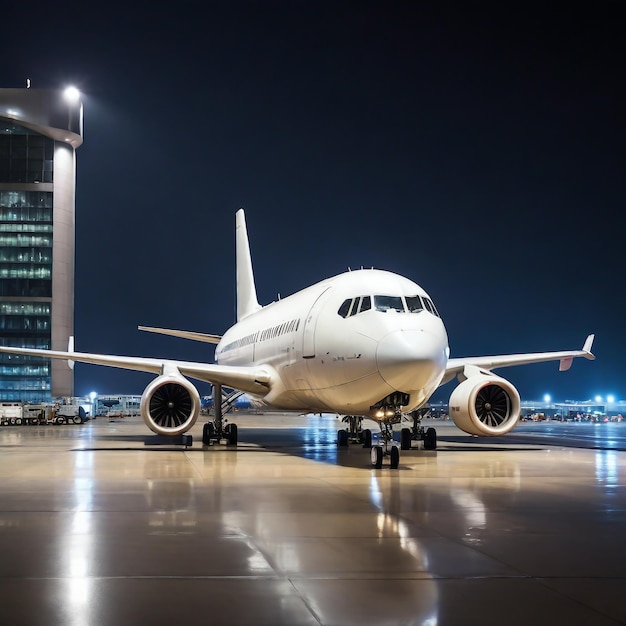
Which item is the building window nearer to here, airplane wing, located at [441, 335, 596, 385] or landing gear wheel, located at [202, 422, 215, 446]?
landing gear wheel, located at [202, 422, 215, 446]

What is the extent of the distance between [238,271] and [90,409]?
92.5 feet

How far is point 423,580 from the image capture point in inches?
235

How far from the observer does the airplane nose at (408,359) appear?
1551 centimetres

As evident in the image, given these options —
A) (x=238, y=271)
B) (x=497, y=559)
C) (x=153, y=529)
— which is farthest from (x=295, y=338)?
(x=238, y=271)

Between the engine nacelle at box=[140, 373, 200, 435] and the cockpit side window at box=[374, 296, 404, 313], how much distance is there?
5.58m

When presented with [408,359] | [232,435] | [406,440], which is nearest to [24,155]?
[232,435]

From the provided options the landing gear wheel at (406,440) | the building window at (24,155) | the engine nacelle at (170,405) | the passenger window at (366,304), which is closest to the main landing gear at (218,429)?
the engine nacelle at (170,405)

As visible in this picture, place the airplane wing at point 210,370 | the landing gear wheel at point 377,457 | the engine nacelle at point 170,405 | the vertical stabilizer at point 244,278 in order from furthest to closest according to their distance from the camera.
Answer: the vertical stabilizer at point 244,278 < the airplane wing at point 210,370 < the engine nacelle at point 170,405 < the landing gear wheel at point 377,457

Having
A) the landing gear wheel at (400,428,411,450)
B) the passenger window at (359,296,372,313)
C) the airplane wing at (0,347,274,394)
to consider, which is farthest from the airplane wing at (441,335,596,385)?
the passenger window at (359,296,372,313)

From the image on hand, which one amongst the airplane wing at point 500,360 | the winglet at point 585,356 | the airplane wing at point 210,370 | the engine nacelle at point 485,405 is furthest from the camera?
the winglet at point 585,356

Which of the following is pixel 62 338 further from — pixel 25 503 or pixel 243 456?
pixel 25 503

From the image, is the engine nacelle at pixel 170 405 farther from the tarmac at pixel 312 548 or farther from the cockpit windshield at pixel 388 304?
the tarmac at pixel 312 548

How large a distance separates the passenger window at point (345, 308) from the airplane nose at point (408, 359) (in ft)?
6.13

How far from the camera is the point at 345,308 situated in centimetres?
1778
